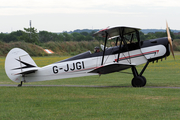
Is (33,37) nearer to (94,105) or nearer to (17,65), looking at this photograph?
(17,65)

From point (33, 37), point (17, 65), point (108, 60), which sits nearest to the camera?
point (108, 60)

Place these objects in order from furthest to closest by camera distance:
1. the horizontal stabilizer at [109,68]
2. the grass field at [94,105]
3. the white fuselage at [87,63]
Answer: the white fuselage at [87,63] < the horizontal stabilizer at [109,68] < the grass field at [94,105]

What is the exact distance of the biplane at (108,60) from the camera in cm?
1378

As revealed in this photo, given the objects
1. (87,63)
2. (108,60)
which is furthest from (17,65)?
(108,60)

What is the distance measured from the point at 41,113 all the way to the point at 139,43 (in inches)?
282

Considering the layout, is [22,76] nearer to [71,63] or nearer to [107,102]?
[71,63]

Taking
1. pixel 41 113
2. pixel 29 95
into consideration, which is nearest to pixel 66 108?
pixel 41 113

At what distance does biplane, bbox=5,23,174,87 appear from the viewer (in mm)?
13781

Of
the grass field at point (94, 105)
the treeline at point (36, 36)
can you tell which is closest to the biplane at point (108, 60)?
the grass field at point (94, 105)

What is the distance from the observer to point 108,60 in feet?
47.0

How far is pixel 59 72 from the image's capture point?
14.7 m

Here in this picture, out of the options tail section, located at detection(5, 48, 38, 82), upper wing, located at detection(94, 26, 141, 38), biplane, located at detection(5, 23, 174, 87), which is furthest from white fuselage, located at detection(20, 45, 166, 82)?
upper wing, located at detection(94, 26, 141, 38)

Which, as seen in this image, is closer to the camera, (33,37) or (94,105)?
(94,105)

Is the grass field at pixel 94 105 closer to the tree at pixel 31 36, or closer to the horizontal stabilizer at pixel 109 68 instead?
the horizontal stabilizer at pixel 109 68
